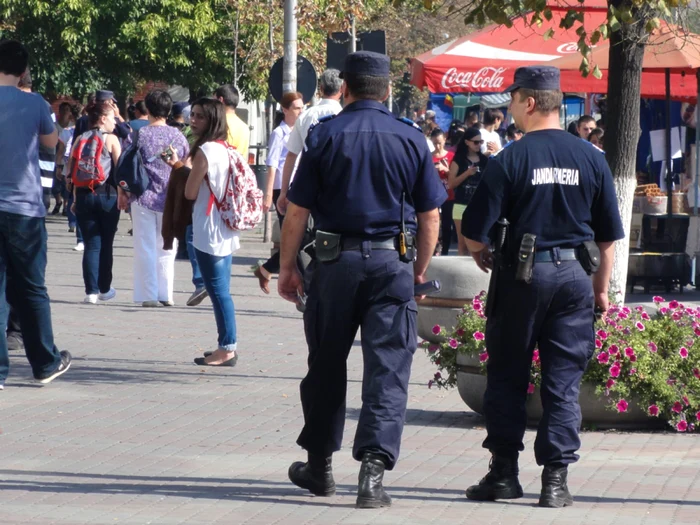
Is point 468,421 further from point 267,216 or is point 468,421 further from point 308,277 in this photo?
point 267,216

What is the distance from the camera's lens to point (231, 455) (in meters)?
6.65

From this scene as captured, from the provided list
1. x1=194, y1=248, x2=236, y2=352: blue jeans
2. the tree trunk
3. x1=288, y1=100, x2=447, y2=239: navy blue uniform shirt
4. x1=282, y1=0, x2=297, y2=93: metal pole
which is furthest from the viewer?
x1=282, y1=0, x2=297, y2=93: metal pole

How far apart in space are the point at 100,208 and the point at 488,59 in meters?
5.39

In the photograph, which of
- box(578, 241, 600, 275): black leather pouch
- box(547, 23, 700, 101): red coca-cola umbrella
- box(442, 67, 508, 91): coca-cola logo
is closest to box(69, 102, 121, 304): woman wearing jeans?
box(547, 23, 700, 101): red coca-cola umbrella

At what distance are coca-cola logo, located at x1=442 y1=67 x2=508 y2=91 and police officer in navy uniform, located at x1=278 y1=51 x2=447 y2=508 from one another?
9652 mm

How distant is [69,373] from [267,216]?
11.4 metres

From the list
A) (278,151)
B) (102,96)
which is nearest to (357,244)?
(102,96)

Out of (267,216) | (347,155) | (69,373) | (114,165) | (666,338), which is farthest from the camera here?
(267,216)

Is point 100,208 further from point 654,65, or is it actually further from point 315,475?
point 315,475

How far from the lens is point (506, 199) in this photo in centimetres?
565

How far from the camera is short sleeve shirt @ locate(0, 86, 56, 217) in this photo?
776 centimetres

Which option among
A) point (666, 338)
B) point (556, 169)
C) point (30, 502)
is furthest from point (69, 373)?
point (556, 169)

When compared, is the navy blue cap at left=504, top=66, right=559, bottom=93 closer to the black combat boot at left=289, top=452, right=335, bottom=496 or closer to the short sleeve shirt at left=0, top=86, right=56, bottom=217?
the black combat boot at left=289, top=452, right=335, bottom=496

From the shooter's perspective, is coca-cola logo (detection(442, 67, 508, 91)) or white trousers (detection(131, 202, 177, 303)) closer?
white trousers (detection(131, 202, 177, 303))
